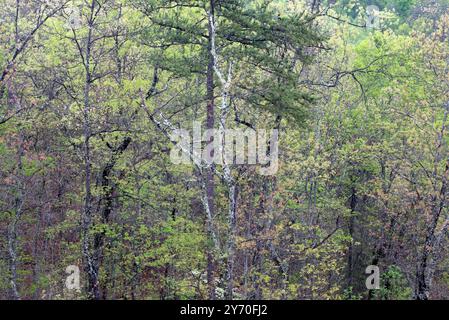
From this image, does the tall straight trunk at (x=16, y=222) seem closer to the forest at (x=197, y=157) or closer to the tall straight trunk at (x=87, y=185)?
the forest at (x=197, y=157)

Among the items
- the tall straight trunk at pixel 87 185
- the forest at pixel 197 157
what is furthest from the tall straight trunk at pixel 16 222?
the tall straight trunk at pixel 87 185

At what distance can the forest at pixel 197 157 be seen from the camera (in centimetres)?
1249

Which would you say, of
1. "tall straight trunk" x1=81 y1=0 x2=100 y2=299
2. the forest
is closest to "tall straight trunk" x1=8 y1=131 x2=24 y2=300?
the forest

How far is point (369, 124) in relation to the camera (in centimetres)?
2075

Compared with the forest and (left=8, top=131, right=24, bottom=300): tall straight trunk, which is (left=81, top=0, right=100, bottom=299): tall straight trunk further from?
(left=8, top=131, right=24, bottom=300): tall straight trunk

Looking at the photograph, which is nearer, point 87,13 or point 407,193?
point 87,13

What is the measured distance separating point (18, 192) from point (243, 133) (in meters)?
7.52

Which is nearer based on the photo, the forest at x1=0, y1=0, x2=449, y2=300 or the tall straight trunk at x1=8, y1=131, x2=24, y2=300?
the forest at x1=0, y1=0, x2=449, y2=300

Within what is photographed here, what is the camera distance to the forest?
12492 millimetres

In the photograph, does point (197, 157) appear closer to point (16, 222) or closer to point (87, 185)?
point (87, 185)

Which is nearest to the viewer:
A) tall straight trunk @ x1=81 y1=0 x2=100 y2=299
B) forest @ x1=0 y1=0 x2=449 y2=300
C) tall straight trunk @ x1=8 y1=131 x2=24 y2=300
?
tall straight trunk @ x1=81 y1=0 x2=100 y2=299
